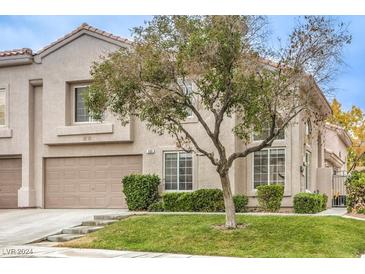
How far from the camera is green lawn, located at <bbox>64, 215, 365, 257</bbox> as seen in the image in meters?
14.2

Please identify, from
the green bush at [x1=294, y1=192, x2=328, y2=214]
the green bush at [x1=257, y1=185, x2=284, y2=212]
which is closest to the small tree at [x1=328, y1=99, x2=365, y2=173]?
the green bush at [x1=294, y1=192, x2=328, y2=214]

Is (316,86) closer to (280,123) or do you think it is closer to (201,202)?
(280,123)

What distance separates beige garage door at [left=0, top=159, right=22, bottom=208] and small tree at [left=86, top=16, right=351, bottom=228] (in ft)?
32.4

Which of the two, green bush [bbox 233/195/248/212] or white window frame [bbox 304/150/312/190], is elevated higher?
white window frame [bbox 304/150/312/190]

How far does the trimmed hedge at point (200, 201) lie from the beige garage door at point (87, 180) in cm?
255

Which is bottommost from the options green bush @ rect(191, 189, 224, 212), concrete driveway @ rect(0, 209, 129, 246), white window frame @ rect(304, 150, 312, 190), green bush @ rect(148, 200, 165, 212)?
concrete driveway @ rect(0, 209, 129, 246)

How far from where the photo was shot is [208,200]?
68.8 feet

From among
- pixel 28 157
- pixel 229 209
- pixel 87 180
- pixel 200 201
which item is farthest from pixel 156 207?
pixel 28 157

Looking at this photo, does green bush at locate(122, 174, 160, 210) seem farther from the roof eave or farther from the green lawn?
the roof eave

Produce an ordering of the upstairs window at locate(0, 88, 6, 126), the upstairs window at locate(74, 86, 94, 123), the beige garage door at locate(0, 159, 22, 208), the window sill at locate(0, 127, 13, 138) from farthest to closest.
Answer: the upstairs window at locate(0, 88, 6, 126)
the beige garage door at locate(0, 159, 22, 208)
the window sill at locate(0, 127, 13, 138)
the upstairs window at locate(74, 86, 94, 123)

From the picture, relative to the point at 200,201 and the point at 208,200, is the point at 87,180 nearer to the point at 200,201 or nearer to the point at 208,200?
the point at 200,201

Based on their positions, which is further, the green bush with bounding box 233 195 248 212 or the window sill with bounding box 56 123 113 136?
the window sill with bounding box 56 123 113 136

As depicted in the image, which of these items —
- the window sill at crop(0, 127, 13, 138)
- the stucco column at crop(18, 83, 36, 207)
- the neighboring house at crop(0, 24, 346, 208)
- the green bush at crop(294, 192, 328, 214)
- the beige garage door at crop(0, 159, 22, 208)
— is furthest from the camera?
the beige garage door at crop(0, 159, 22, 208)

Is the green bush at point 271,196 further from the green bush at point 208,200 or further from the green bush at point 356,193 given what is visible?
the green bush at point 356,193
